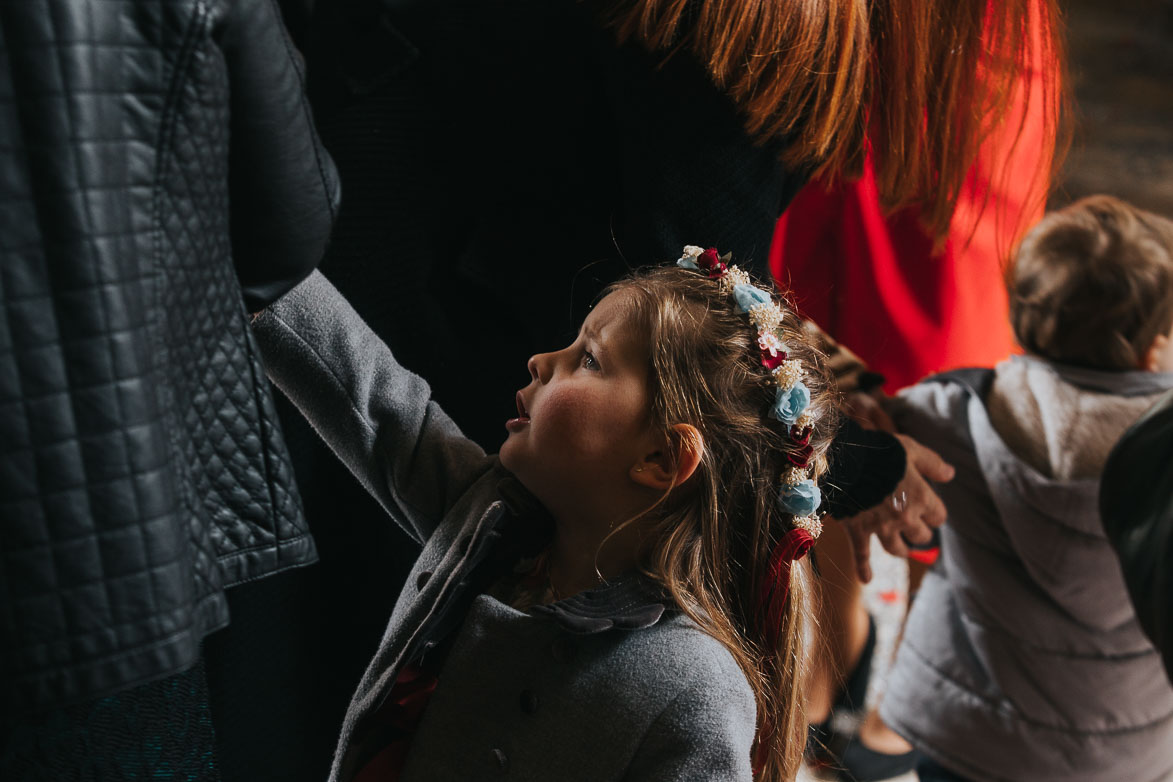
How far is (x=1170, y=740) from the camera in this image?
5.32ft

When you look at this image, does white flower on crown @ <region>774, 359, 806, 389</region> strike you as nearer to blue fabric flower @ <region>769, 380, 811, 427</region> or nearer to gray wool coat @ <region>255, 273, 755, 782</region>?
blue fabric flower @ <region>769, 380, 811, 427</region>

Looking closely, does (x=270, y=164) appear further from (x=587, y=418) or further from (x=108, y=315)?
(x=587, y=418)

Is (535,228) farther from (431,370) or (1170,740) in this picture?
(1170,740)

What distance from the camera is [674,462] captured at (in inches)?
37.0

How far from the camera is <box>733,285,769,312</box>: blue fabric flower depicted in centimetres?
97

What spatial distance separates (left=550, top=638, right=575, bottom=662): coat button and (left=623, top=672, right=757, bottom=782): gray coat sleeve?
0.29 ft

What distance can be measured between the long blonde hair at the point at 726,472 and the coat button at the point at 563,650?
0.29ft

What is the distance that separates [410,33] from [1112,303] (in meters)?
1.00

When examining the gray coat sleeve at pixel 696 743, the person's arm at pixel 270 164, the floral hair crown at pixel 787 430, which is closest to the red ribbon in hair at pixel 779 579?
the floral hair crown at pixel 787 430

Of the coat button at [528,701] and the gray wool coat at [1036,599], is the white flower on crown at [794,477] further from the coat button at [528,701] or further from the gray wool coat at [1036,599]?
the gray wool coat at [1036,599]

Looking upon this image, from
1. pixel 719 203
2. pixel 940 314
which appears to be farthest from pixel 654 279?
pixel 940 314

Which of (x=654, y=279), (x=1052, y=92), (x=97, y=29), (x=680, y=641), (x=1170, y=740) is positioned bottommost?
(x=1170, y=740)

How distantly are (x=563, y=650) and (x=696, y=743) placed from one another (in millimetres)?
128

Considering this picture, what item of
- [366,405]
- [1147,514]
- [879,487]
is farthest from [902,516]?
[366,405]
